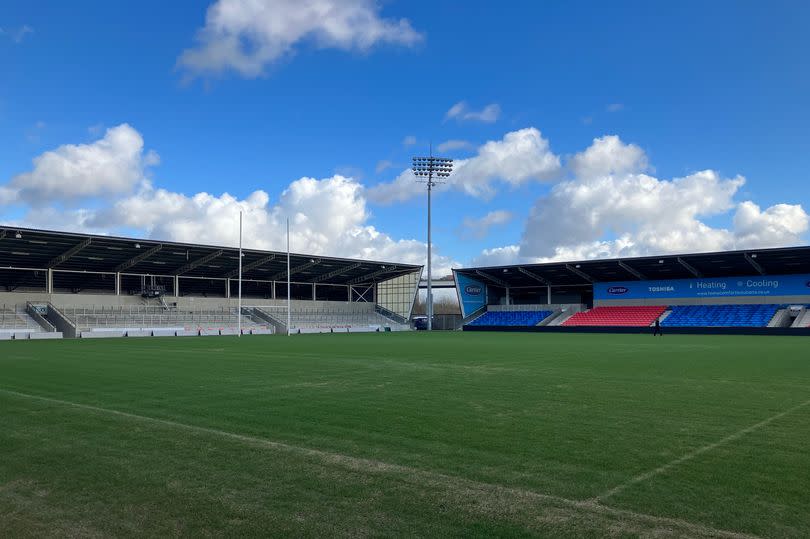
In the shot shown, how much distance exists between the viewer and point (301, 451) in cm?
698

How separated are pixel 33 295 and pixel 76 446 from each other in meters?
50.8

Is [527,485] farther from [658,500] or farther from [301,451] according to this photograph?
[301,451]

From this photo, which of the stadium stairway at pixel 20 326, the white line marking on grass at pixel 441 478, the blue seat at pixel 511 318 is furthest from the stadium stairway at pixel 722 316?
the white line marking on grass at pixel 441 478

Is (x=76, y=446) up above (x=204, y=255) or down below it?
below

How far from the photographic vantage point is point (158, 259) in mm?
53281

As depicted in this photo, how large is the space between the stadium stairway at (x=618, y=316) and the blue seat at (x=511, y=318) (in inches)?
161

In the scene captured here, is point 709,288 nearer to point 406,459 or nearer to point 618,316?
point 618,316

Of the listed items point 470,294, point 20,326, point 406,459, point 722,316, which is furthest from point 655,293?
point 406,459

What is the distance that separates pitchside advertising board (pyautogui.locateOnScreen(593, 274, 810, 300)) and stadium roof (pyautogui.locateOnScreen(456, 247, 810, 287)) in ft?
1.92

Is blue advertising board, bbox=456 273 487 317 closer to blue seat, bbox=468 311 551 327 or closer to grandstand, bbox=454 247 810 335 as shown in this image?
grandstand, bbox=454 247 810 335

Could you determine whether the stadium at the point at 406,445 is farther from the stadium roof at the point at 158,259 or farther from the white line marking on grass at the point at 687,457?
the stadium roof at the point at 158,259

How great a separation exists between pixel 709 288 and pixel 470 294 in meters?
25.4

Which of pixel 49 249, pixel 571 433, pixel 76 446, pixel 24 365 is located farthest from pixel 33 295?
pixel 571 433

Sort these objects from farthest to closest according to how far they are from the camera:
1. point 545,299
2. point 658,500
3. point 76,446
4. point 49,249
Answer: point 545,299, point 49,249, point 76,446, point 658,500
